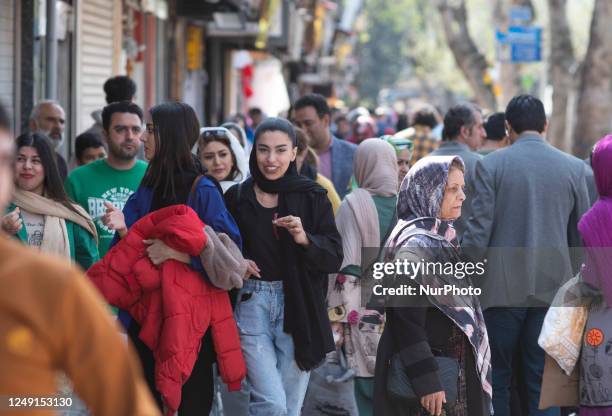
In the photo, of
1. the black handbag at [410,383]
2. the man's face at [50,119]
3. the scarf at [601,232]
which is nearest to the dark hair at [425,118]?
the man's face at [50,119]

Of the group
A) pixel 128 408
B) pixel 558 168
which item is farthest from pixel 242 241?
pixel 128 408

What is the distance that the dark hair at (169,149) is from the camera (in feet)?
18.5

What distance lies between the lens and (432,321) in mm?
5051

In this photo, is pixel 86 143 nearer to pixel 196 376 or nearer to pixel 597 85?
pixel 196 376

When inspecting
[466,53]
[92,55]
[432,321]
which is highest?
[466,53]

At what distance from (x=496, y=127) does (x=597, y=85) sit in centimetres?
744

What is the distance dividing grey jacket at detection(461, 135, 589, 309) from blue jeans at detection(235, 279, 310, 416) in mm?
1648

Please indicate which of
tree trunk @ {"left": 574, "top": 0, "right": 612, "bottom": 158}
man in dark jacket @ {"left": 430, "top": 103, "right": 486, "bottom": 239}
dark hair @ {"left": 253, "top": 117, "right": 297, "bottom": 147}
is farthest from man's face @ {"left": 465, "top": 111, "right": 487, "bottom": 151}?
Result: tree trunk @ {"left": 574, "top": 0, "right": 612, "bottom": 158}

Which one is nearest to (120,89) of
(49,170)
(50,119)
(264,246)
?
(50,119)

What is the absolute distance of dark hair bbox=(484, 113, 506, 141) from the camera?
9.02m

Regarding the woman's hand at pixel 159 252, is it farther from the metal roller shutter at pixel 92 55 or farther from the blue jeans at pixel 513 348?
the metal roller shutter at pixel 92 55

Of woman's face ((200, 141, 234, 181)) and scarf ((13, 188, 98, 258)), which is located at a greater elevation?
woman's face ((200, 141, 234, 181))

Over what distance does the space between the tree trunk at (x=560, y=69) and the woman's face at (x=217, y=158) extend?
41.8ft

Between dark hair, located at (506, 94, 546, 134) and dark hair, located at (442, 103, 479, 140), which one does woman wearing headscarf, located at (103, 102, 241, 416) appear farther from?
dark hair, located at (442, 103, 479, 140)
